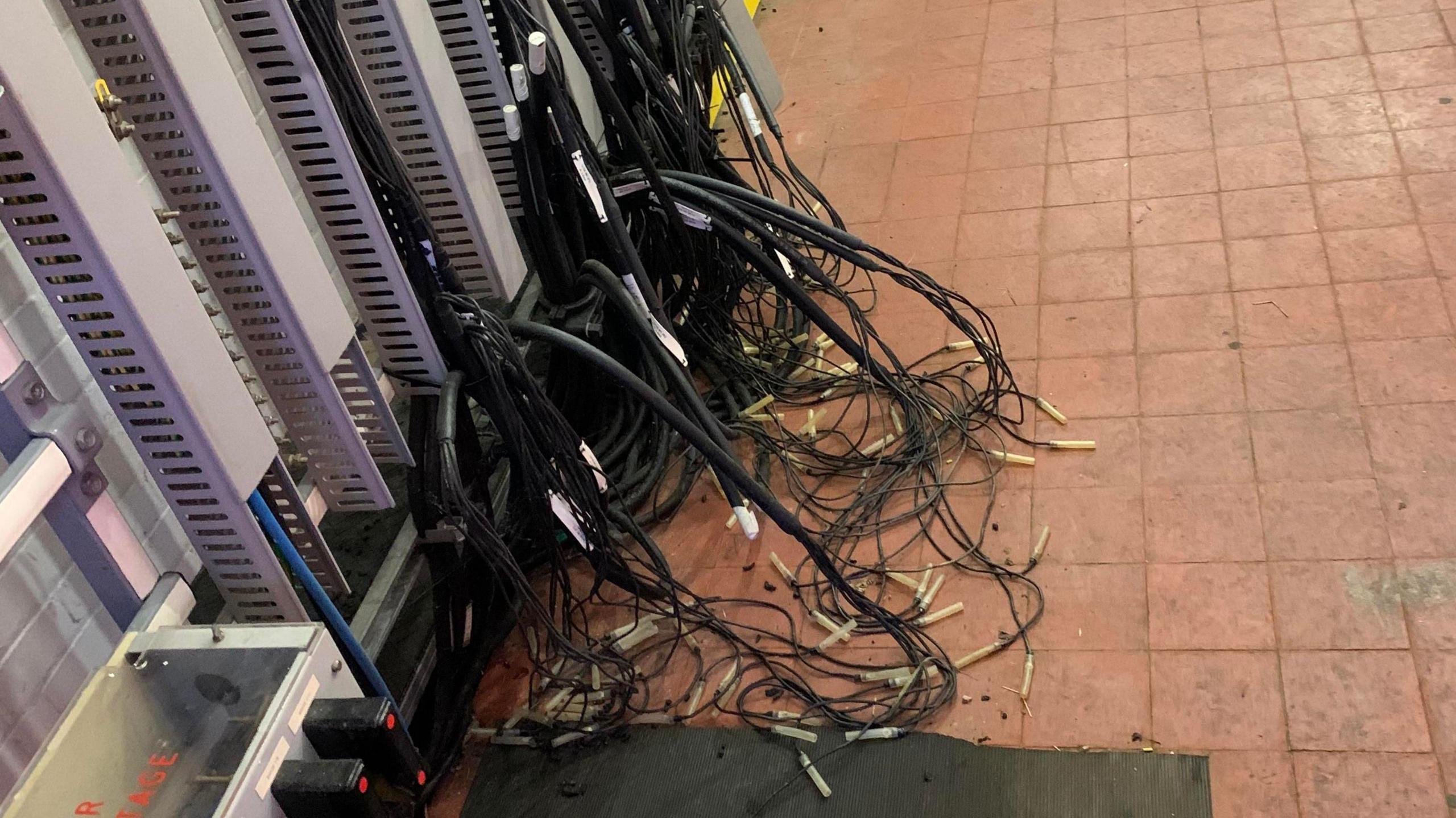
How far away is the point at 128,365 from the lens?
1.49 m

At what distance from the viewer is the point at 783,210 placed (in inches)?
103

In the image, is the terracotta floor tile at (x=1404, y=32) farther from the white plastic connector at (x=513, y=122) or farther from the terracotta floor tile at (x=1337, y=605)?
the white plastic connector at (x=513, y=122)

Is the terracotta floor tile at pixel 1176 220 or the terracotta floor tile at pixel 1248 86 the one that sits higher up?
the terracotta floor tile at pixel 1248 86

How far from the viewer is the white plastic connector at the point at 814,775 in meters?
2.10

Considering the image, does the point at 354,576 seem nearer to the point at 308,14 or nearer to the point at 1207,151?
the point at 308,14

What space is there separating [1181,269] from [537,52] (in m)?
1.78

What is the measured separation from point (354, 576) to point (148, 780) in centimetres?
128

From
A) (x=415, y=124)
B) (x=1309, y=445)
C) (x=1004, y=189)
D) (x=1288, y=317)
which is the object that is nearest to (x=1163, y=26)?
(x=1004, y=189)

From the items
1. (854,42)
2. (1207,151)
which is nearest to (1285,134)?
(1207,151)

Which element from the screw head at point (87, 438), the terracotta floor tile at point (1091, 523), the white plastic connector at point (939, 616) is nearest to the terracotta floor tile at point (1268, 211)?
the terracotta floor tile at point (1091, 523)

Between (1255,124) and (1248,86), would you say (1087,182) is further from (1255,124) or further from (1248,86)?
(1248,86)

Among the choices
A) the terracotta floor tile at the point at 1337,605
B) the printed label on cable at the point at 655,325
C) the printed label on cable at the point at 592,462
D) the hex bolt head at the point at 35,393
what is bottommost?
the printed label on cable at the point at 592,462

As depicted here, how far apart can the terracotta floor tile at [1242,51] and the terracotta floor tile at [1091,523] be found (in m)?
1.98

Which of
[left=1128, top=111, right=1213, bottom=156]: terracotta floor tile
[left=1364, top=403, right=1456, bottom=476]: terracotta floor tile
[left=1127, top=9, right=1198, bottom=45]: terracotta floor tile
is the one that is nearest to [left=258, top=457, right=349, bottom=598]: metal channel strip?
[left=1364, top=403, right=1456, bottom=476]: terracotta floor tile
